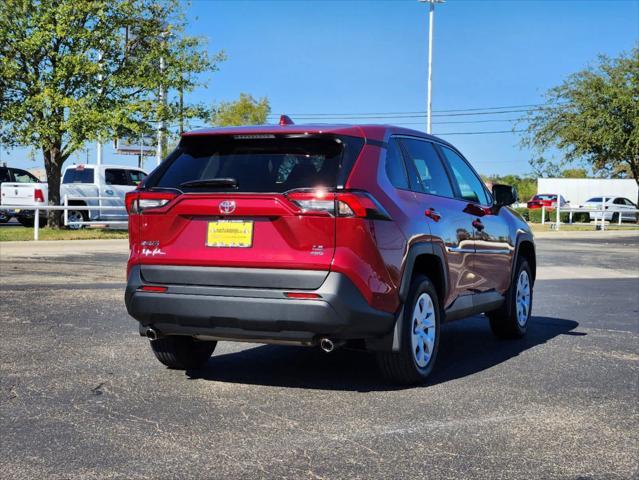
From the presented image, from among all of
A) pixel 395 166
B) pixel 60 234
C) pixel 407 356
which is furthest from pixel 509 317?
pixel 60 234

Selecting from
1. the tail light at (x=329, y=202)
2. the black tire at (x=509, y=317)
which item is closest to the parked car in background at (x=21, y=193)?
the black tire at (x=509, y=317)

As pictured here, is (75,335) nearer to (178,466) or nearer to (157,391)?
(157,391)

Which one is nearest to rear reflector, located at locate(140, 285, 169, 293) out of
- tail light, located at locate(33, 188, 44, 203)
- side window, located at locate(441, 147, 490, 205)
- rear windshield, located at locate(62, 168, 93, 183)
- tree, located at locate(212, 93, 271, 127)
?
side window, located at locate(441, 147, 490, 205)

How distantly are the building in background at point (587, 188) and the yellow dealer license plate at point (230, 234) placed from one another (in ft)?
208

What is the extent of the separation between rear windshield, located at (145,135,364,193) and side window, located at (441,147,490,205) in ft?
5.96

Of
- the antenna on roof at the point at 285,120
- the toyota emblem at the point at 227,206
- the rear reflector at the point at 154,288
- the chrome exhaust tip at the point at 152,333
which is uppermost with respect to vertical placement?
the antenna on roof at the point at 285,120

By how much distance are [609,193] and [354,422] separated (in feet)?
214

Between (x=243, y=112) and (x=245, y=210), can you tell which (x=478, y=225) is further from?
(x=243, y=112)

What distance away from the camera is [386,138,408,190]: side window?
20.1 ft

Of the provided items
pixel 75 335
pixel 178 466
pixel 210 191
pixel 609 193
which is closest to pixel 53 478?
pixel 178 466

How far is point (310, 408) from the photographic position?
5.56 m

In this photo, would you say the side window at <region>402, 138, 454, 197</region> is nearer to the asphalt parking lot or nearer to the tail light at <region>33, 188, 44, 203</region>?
the asphalt parking lot

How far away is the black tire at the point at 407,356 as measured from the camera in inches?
235

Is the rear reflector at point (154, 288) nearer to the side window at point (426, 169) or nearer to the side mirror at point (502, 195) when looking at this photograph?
the side window at point (426, 169)
